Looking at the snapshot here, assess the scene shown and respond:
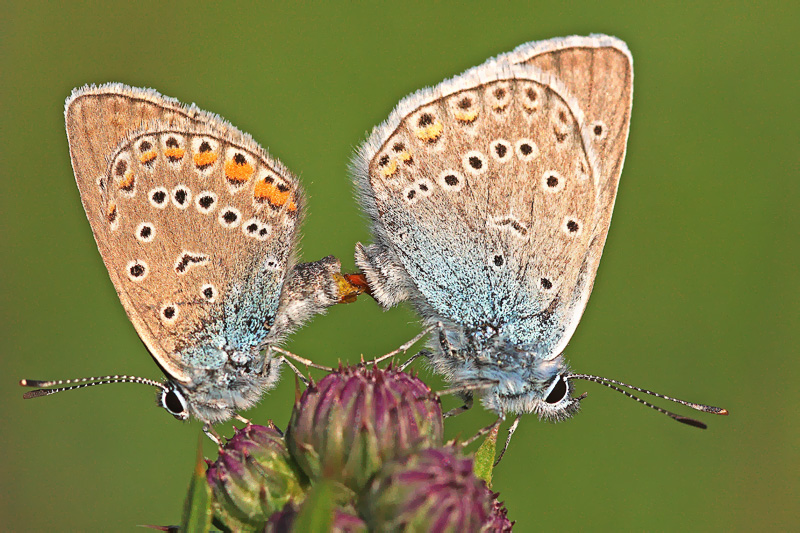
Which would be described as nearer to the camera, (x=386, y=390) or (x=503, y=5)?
(x=386, y=390)

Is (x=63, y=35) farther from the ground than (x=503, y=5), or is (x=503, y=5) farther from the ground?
(x=503, y=5)

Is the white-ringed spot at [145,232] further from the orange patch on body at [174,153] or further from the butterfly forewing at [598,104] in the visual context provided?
the butterfly forewing at [598,104]

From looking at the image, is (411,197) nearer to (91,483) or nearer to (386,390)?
(386,390)

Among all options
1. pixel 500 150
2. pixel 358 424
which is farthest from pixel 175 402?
pixel 500 150

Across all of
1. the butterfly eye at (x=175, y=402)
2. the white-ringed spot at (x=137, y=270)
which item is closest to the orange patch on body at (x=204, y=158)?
the white-ringed spot at (x=137, y=270)

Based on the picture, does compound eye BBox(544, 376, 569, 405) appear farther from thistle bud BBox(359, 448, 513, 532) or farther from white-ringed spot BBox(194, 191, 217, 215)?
white-ringed spot BBox(194, 191, 217, 215)

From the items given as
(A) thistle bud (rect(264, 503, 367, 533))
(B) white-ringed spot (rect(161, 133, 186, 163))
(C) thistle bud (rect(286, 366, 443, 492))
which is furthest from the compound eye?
(B) white-ringed spot (rect(161, 133, 186, 163))

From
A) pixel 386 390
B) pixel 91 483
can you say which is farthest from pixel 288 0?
pixel 386 390
